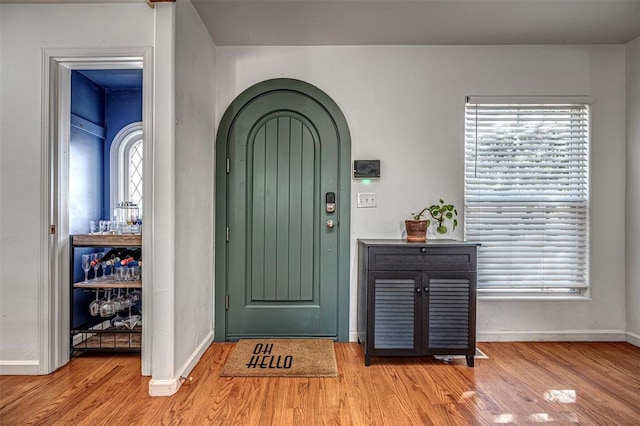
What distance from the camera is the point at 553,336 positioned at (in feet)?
9.50

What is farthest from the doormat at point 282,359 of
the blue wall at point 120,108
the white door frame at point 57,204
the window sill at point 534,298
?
the blue wall at point 120,108

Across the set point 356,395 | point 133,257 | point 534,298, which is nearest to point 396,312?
point 356,395

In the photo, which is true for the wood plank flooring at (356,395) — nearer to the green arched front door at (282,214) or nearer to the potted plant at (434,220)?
the green arched front door at (282,214)

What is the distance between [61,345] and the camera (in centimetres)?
236

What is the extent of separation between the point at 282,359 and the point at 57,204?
6.14 feet

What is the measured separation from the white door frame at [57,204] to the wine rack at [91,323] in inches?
3.6

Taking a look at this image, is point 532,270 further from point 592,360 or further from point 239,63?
point 239,63

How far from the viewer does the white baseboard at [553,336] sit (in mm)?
2889

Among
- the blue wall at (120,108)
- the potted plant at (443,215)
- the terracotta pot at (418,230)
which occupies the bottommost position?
the terracotta pot at (418,230)

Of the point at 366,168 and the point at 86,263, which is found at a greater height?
the point at 366,168

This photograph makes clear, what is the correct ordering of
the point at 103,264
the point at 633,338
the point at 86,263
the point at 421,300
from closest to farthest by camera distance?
the point at 421,300
the point at 86,263
the point at 103,264
the point at 633,338

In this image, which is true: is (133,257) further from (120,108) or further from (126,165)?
(120,108)

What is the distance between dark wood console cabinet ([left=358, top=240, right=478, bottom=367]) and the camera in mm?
2402

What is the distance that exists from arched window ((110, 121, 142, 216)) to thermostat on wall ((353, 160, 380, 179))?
202cm
